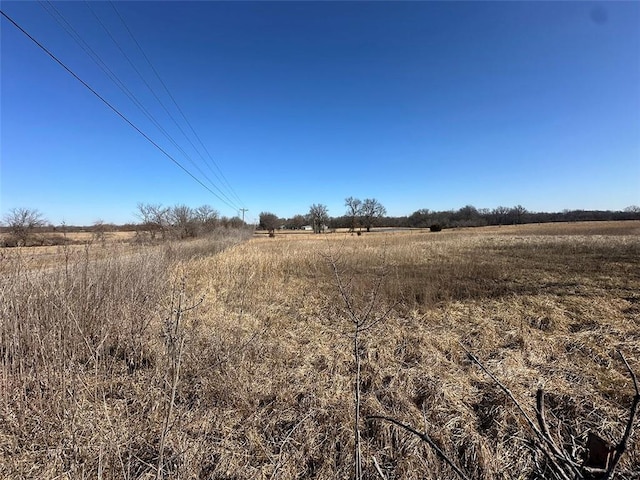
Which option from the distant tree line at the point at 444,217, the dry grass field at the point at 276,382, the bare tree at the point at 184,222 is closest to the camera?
the dry grass field at the point at 276,382

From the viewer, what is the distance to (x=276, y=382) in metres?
4.09

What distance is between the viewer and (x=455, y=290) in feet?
28.9

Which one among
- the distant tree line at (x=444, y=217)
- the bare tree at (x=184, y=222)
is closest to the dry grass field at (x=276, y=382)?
the bare tree at (x=184, y=222)

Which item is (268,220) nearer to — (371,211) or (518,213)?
(371,211)

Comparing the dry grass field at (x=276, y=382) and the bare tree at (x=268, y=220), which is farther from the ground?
the bare tree at (x=268, y=220)

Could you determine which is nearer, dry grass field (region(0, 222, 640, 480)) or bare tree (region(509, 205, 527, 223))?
dry grass field (region(0, 222, 640, 480))

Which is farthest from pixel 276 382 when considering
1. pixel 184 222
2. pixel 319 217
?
pixel 319 217

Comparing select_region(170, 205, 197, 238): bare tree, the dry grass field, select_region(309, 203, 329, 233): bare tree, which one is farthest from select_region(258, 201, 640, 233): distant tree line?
the dry grass field

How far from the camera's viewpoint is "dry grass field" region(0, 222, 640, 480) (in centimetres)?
280

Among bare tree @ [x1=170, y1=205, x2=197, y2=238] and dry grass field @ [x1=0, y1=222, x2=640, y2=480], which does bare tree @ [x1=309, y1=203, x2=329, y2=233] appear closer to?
bare tree @ [x1=170, y1=205, x2=197, y2=238]

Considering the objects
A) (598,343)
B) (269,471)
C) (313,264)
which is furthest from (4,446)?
(313,264)

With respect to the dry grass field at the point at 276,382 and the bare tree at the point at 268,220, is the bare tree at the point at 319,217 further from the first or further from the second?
the dry grass field at the point at 276,382

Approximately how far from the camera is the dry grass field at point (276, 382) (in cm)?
280

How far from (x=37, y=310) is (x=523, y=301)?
29.9 feet
